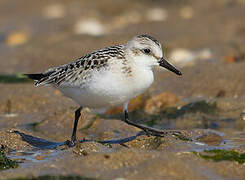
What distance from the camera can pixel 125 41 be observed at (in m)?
12.2

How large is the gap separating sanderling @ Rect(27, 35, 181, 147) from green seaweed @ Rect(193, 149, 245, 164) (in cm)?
84

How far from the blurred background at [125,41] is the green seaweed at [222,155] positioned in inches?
10.1

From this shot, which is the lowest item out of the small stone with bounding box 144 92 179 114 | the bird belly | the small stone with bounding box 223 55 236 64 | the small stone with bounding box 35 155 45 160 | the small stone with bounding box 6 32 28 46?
the small stone with bounding box 35 155 45 160

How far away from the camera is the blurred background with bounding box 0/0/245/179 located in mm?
7457

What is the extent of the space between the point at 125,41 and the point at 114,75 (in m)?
6.69

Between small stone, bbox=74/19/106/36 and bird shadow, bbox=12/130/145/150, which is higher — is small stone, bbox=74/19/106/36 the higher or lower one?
the higher one

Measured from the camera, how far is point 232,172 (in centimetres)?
481

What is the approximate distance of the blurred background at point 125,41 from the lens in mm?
7457

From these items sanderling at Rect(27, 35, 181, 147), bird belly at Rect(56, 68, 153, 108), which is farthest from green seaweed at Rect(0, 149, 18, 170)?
bird belly at Rect(56, 68, 153, 108)

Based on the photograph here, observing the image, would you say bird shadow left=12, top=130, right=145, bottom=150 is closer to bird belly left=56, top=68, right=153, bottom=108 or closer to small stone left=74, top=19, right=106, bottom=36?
bird belly left=56, top=68, right=153, bottom=108

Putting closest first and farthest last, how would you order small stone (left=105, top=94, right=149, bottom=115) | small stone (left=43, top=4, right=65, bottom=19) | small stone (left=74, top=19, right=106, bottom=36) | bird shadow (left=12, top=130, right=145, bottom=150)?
1. bird shadow (left=12, top=130, right=145, bottom=150)
2. small stone (left=105, top=94, right=149, bottom=115)
3. small stone (left=74, top=19, right=106, bottom=36)
4. small stone (left=43, top=4, right=65, bottom=19)

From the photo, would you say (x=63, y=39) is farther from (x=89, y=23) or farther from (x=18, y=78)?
(x=18, y=78)

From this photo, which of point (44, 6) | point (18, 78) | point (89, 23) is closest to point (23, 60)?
point (18, 78)

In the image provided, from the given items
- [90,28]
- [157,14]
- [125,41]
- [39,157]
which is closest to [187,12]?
[157,14]
